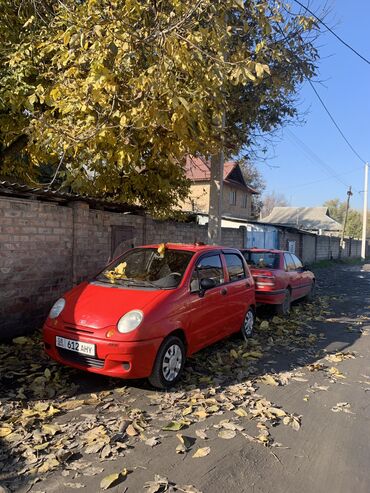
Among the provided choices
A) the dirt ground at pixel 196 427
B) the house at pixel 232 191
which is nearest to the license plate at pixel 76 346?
the dirt ground at pixel 196 427

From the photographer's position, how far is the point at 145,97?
5816 mm

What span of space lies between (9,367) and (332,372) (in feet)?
14.2

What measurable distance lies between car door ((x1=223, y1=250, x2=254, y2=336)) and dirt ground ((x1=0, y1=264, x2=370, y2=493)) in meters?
0.53

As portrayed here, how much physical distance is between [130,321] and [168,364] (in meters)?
0.74

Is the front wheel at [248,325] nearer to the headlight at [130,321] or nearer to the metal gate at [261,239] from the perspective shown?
the headlight at [130,321]

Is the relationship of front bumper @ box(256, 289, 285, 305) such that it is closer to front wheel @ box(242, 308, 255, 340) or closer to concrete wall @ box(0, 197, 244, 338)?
front wheel @ box(242, 308, 255, 340)

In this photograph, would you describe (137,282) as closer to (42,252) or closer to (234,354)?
(234,354)

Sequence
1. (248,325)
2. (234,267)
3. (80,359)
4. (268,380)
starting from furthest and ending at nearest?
1. (248,325)
2. (234,267)
3. (268,380)
4. (80,359)

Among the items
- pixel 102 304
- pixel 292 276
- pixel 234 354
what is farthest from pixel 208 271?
pixel 292 276

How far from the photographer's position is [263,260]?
32.1 ft

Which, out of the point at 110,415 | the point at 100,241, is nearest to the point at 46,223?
the point at 100,241

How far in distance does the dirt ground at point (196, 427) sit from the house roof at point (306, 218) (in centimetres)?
5229

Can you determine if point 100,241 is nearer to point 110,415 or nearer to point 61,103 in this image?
point 61,103

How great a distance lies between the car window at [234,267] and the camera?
22.2 feet
